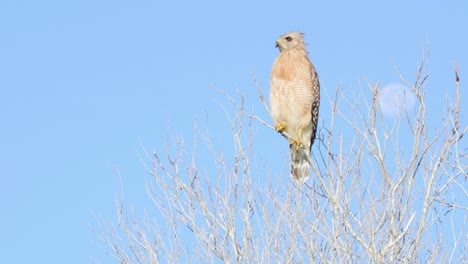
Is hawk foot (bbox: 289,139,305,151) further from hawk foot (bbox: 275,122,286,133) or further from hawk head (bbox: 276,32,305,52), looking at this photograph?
hawk head (bbox: 276,32,305,52)

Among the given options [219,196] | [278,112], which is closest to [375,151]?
[219,196]

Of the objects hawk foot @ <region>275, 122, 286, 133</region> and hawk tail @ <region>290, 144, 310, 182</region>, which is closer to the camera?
hawk foot @ <region>275, 122, 286, 133</region>

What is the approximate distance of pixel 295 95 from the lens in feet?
26.3

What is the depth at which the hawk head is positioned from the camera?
26.7 feet

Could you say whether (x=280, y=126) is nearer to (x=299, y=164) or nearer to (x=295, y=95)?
(x=295, y=95)

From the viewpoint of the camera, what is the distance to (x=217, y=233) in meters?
6.71

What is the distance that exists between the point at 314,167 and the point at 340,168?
9.2 inches

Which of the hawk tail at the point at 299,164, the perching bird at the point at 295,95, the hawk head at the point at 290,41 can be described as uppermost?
the hawk head at the point at 290,41

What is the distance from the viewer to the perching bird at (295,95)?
7.98m

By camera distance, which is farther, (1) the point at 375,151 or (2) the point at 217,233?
(2) the point at 217,233

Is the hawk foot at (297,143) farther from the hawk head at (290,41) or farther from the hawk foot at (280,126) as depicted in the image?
the hawk head at (290,41)

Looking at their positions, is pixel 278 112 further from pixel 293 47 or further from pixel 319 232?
pixel 319 232

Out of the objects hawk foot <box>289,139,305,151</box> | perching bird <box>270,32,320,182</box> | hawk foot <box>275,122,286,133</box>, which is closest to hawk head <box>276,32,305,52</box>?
perching bird <box>270,32,320,182</box>

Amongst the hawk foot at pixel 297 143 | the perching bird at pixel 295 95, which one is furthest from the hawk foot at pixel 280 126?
the hawk foot at pixel 297 143
